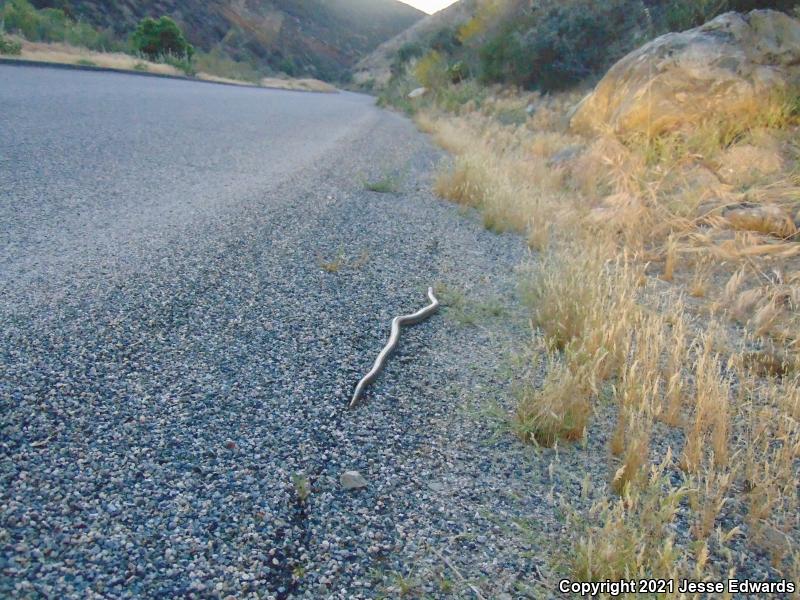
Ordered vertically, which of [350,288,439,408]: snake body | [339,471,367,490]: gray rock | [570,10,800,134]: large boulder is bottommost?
[339,471,367,490]: gray rock

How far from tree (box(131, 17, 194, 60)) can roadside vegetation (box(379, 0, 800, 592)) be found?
58.2 feet

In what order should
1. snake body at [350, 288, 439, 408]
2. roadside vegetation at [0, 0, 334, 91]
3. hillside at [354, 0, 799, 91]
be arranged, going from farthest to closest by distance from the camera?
1. roadside vegetation at [0, 0, 334, 91]
2. hillside at [354, 0, 799, 91]
3. snake body at [350, 288, 439, 408]

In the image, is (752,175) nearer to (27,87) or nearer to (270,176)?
(270,176)

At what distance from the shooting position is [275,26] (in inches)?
2089

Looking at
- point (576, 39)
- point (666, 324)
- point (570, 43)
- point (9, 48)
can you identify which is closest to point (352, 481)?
point (666, 324)

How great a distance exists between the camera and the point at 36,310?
7.74ft

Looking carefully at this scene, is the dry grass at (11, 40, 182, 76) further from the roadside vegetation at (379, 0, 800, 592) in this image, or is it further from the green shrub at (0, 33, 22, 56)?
the roadside vegetation at (379, 0, 800, 592)

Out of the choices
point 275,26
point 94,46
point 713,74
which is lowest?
point 713,74

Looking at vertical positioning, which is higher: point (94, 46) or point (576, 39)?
point (576, 39)

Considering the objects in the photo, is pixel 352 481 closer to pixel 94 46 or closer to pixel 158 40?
pixel 94 46

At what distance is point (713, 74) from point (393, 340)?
6209 millimetres

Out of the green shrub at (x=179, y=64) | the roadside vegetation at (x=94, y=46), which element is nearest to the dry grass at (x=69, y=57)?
the roadside vegetation at (x=94, y=46)

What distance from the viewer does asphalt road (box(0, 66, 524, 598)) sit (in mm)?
1442

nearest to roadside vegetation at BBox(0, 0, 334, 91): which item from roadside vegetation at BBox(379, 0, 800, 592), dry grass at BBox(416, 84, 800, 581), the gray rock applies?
roadside vegetation at BBox(379, 0, 800, 592)
